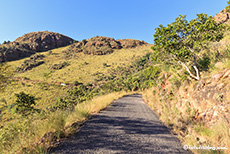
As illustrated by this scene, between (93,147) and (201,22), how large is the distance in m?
8.31

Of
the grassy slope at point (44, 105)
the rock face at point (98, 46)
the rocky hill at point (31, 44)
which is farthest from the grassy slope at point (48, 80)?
the rocky hill at point (31, 44)

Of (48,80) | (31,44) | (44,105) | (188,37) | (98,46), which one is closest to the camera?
(188,37)

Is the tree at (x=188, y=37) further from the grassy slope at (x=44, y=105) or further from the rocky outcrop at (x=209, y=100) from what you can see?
the grassy slope at (x=44, y=105)

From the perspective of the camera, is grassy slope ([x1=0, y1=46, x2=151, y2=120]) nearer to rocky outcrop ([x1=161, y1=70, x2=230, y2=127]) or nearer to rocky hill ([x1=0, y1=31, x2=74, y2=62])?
rocky outcrop ([x1=161, y1=70, x2=230, y2=127])

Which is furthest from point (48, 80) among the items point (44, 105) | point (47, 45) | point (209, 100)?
point (47, 45)

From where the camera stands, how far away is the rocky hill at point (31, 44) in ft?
265

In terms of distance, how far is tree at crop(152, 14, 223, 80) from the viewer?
5969mm

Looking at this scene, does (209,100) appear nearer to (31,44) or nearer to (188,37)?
(188,37)

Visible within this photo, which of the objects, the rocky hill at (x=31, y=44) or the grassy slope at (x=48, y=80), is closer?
the grassy slope at (x=48, y=80)

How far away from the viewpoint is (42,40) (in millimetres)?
110500

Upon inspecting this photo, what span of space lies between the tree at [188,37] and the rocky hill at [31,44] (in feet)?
348

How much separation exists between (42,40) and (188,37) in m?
136

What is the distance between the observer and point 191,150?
3205 mm

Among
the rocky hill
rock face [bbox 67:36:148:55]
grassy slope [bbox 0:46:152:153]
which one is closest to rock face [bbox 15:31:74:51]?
the rocky hill
